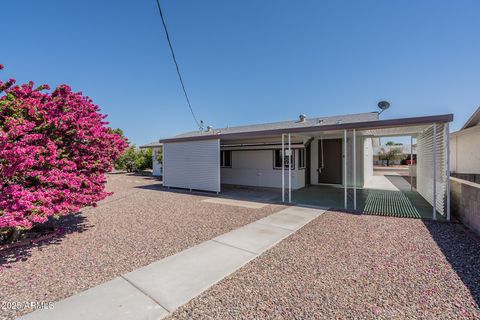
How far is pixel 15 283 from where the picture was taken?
2.82 m

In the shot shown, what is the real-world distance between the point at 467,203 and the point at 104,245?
322 inches

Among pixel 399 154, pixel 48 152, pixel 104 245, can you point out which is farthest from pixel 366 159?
pixel 399 154

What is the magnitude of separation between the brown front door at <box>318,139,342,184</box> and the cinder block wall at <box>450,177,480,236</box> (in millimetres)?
5939

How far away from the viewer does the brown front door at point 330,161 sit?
480 inches

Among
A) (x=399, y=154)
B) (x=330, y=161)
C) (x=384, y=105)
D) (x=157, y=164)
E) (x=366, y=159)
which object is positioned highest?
(x=384, y=105)

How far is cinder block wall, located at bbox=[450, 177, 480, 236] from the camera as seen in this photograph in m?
4.69

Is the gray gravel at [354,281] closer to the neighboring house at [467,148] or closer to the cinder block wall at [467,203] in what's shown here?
the cinder block wall at [467,203]

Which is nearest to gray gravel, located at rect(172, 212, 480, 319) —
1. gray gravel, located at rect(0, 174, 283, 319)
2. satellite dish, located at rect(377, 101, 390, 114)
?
gray gravel, located at rect(0, 174, 283, 319)

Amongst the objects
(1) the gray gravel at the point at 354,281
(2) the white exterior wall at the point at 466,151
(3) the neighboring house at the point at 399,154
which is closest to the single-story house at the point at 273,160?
(2) the white exterior wall at the point at 466,151

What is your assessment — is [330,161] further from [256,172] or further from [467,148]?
[467,148]

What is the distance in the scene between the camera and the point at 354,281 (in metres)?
2.87

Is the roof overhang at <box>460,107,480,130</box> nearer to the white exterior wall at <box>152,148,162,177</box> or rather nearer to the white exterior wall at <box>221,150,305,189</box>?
the white exterior wall at <box>221,150,305,189</box>

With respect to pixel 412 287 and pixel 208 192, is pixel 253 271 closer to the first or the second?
pixel 412 287

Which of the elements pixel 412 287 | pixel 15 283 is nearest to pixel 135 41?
pixel 15 283
